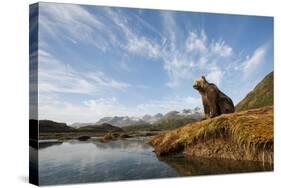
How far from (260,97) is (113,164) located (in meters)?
3.21

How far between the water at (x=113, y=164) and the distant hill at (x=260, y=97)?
3.54ft

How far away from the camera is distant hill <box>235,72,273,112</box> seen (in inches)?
467

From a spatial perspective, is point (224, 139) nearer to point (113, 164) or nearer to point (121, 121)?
point (121, 121)

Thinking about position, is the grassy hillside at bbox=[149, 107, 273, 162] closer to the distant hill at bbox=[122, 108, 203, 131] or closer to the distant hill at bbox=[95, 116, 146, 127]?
the distant hill at bbox=[122, 108, 203, 131]

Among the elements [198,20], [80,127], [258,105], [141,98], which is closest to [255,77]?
[258,105]

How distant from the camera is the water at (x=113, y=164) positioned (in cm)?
1012

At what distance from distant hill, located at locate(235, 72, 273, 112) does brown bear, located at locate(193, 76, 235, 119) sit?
0.70ft

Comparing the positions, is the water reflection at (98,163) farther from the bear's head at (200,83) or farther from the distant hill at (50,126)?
the bear's head at (200,83)

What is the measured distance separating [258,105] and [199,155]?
1530 mm

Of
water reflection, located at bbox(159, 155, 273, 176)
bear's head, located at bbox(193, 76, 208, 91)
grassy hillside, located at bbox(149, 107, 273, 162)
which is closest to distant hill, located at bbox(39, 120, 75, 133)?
water reflection, located at bbox(159, 155, 273, 176)

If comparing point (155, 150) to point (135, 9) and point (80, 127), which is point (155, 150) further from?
point (135, 9)

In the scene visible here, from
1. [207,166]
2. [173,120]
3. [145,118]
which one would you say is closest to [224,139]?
[207,166]

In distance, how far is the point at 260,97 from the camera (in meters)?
11.9

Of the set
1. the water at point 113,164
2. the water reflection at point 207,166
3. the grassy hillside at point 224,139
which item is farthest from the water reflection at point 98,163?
the grassy hillside at point 224,139
